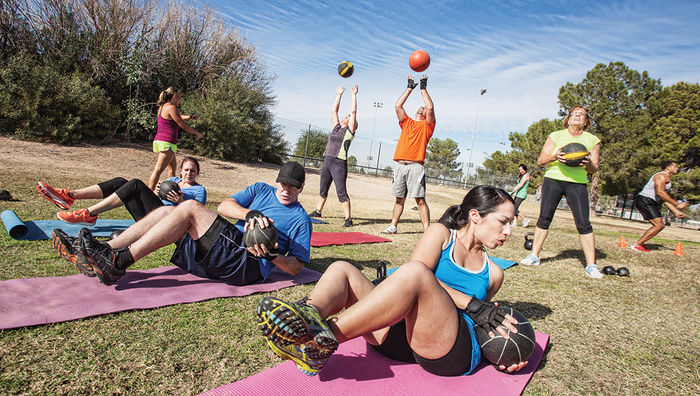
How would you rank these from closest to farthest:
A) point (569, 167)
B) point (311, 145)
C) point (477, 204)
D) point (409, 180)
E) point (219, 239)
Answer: point (477, 204)
point (219, 239)
point (569, 167)
point (409, 180)
point (311, 145)

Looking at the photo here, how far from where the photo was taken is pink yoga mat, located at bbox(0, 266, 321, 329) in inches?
92.3

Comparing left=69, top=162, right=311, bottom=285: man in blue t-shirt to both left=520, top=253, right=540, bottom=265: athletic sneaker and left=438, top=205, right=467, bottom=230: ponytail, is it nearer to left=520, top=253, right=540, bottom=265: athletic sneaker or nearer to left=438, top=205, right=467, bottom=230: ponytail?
left=438, top=205, right=467, bottom=230: ponytail

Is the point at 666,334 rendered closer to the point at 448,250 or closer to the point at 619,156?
the point at 448,250

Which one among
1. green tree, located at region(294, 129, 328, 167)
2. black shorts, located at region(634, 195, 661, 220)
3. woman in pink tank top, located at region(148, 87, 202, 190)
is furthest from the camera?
green tree, located at region(294, 129, 328, 167)

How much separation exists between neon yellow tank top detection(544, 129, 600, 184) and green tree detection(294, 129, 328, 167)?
59.8 feet

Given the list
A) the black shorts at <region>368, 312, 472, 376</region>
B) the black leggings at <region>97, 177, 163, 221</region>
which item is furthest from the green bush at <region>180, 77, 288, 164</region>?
the black shorts at <region>368, 312, 472, 376</region>

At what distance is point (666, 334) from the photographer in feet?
11.1

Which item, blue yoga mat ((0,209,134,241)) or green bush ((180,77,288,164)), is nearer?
blue yoga mat ((0,209,134,241))

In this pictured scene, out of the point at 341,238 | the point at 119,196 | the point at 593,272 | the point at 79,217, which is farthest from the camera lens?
the point at 341,238

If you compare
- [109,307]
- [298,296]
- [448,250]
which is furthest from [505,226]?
[109,307]

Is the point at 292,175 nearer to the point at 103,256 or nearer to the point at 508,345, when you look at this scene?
the point at 103,256

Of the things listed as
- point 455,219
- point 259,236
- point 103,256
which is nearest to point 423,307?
point 455,219

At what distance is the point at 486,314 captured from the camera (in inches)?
85.7

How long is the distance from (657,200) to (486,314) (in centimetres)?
766
